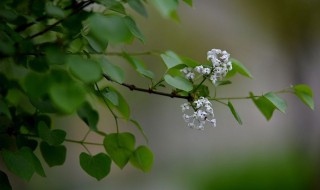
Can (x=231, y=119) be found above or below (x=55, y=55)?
below

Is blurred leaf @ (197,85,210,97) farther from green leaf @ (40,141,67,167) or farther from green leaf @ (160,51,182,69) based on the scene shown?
green leaf @ (40,141,67,167)

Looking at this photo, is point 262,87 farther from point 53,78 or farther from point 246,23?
point 53,78

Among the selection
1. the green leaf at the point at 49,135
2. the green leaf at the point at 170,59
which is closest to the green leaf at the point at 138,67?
the green leaf at the point at 170,59

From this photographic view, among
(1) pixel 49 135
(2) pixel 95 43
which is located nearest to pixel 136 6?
(2) pixel 95 43

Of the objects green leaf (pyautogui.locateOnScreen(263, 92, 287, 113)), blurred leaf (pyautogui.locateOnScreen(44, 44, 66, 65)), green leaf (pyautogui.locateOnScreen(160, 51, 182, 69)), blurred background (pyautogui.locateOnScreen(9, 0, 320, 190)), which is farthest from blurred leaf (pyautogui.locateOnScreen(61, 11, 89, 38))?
blurred background (pyautogui.locateOnScreen(9, 0, 320, 190))

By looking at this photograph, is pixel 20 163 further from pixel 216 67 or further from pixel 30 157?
pixel 216 67

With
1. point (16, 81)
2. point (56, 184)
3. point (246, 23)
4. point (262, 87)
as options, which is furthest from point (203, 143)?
point (16, 81)

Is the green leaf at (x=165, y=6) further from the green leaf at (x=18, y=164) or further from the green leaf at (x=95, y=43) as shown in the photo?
the green leaf at (x=18, y=164)
